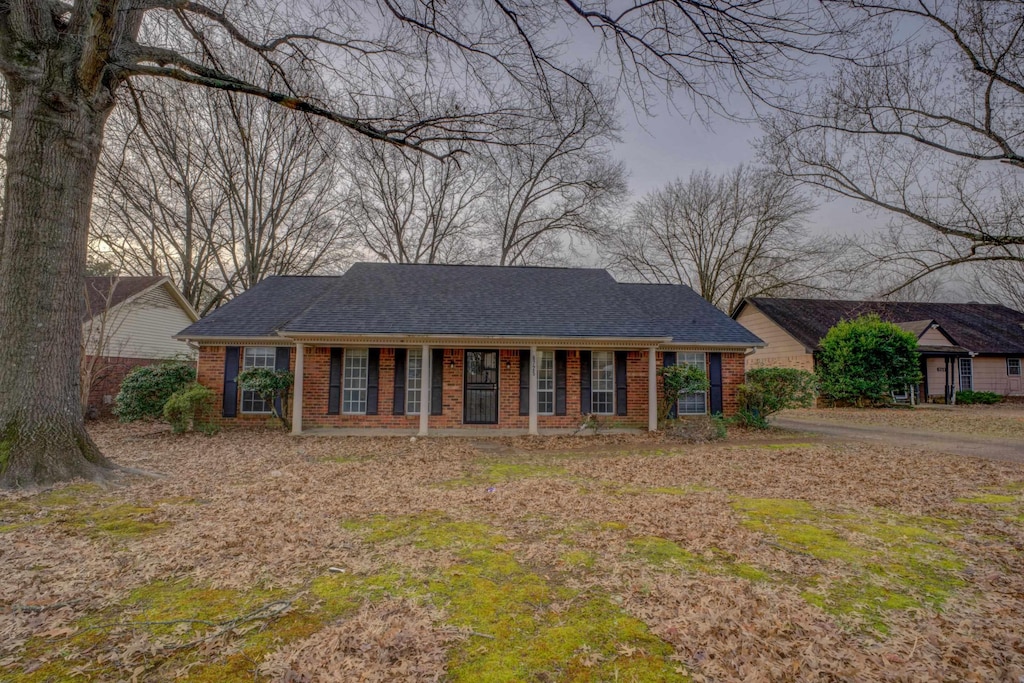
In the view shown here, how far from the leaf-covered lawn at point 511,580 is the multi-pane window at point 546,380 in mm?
5631

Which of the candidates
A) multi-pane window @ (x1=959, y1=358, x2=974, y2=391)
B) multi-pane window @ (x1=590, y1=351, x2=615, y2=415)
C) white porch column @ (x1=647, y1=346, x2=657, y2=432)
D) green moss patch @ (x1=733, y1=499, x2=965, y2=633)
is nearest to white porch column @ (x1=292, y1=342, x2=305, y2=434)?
multi-pane window @ (x1=590, y1=351, x2=615, y2=415)

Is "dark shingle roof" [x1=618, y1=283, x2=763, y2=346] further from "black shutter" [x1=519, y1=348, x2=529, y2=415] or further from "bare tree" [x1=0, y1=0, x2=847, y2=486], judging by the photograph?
"bare tree" [x1=0, y1=0, x2=847, y2=486]

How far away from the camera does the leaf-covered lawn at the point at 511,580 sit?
94.3 inches

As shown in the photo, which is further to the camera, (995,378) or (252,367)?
(995,378)

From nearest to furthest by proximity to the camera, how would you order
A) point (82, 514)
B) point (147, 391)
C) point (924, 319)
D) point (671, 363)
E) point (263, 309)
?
point (82, 514), point (147, 391), point (671, 363), point (263, 309), point (924, 319)

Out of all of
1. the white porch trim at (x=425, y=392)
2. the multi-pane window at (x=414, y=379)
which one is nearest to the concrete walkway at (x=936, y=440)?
the white porch trim at (x=425, y=392)

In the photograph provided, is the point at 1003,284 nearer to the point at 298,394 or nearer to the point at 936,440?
the point at 936,440

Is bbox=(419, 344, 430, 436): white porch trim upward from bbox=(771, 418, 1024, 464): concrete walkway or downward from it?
upward

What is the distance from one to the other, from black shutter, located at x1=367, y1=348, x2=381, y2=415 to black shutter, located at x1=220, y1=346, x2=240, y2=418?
3330 millimetres

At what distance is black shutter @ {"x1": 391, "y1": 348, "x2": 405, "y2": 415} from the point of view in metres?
11.9

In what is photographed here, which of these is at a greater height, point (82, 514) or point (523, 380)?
point (523, 380)

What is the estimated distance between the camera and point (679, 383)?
11688 millimetres

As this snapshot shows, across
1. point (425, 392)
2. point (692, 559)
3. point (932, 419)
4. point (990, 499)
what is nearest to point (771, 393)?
point (990, 499)

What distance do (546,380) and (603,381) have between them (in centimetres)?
150
